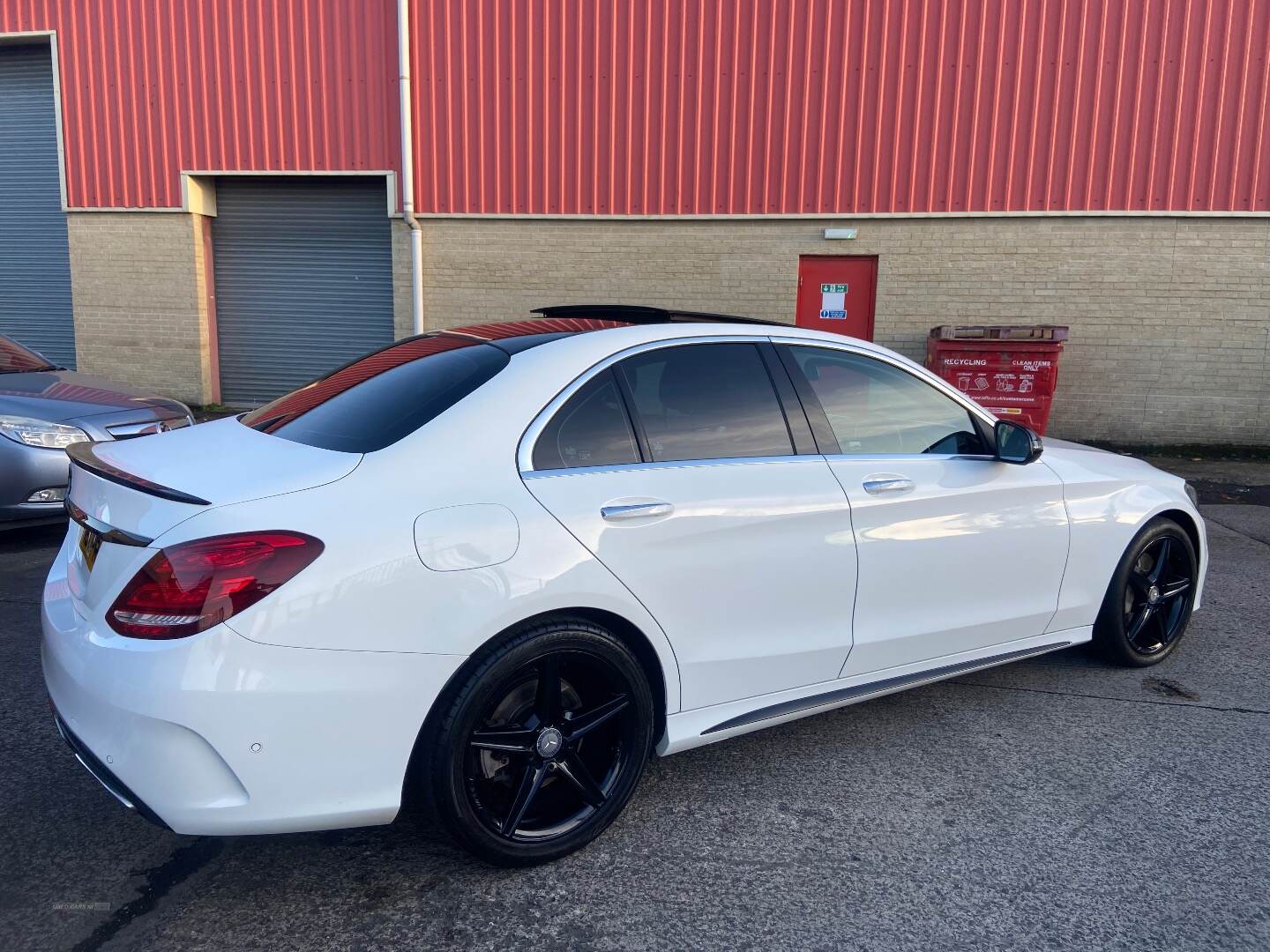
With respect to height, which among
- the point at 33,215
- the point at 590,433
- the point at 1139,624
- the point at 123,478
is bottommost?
the point at 1139,624

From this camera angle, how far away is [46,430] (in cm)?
587

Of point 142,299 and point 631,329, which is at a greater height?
point 631,329

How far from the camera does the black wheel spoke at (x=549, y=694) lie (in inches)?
104

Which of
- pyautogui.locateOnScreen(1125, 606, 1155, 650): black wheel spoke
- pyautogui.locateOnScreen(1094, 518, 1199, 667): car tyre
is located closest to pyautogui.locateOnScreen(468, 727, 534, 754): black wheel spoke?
pyautogui.locateOnScreen(1094, 518, 1199, 667): car tyre

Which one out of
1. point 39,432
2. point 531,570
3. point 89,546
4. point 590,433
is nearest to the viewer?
point 531,570

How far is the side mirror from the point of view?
363 centimetres

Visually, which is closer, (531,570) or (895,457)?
(531,570)

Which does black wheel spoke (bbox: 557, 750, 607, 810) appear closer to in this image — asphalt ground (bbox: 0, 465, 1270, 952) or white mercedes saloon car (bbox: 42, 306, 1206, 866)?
white mercedes saloon car (bbox: 42, 306, 1206, 866)

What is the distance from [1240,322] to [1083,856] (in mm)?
10084

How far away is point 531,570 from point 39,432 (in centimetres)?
483

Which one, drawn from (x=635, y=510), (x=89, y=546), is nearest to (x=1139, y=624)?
(x=635, y=510)

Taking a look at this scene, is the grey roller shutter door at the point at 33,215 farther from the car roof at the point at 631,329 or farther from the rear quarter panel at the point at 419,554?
the rear quarter panel at the point at 419,554

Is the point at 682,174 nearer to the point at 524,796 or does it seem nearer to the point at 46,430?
the point at 46,430

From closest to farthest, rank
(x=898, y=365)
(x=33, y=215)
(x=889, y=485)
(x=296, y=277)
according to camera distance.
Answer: (x=889, y=485) < (x=898, y=365) < (x=296, y=277) < (x=33, y=215)
